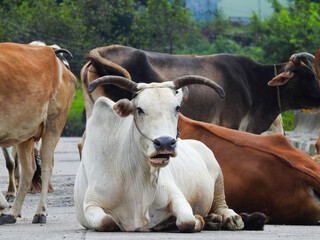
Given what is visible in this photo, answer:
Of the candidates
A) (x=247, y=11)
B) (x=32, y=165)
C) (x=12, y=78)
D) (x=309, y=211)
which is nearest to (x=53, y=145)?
(x=32, y=165)

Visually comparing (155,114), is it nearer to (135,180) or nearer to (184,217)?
(135,180)

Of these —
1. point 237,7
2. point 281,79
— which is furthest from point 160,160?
point 237,7

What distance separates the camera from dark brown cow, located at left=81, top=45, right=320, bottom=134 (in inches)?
550

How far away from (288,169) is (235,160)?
511 millimetres

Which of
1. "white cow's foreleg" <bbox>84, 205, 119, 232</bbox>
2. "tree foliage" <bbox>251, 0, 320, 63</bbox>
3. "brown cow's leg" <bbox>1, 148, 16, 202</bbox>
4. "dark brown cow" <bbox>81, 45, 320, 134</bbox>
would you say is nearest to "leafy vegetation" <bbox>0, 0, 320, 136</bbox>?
"tree foliage" <bbox>251, 0, 320, 63</bbox>

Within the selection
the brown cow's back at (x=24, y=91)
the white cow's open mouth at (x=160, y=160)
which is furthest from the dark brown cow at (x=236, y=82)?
the white cow's open mouth at (x=160, y=160)

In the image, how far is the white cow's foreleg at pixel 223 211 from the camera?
724cm

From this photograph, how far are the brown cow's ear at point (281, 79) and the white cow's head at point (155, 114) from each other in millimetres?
8618

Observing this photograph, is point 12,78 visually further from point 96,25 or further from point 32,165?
point 96,25

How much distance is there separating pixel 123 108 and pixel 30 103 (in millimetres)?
2067

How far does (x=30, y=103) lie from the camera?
343 inches

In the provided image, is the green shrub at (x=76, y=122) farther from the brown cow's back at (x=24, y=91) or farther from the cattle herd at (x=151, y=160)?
the brown cow's back at (x=24, y=91)

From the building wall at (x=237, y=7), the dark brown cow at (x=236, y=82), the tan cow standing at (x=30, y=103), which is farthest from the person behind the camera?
the building wall at (x=237, y=7)

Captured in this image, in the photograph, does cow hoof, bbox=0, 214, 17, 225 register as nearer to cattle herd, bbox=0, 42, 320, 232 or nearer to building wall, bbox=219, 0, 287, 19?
cattle herd, bbox=0, 42, 320, 232
